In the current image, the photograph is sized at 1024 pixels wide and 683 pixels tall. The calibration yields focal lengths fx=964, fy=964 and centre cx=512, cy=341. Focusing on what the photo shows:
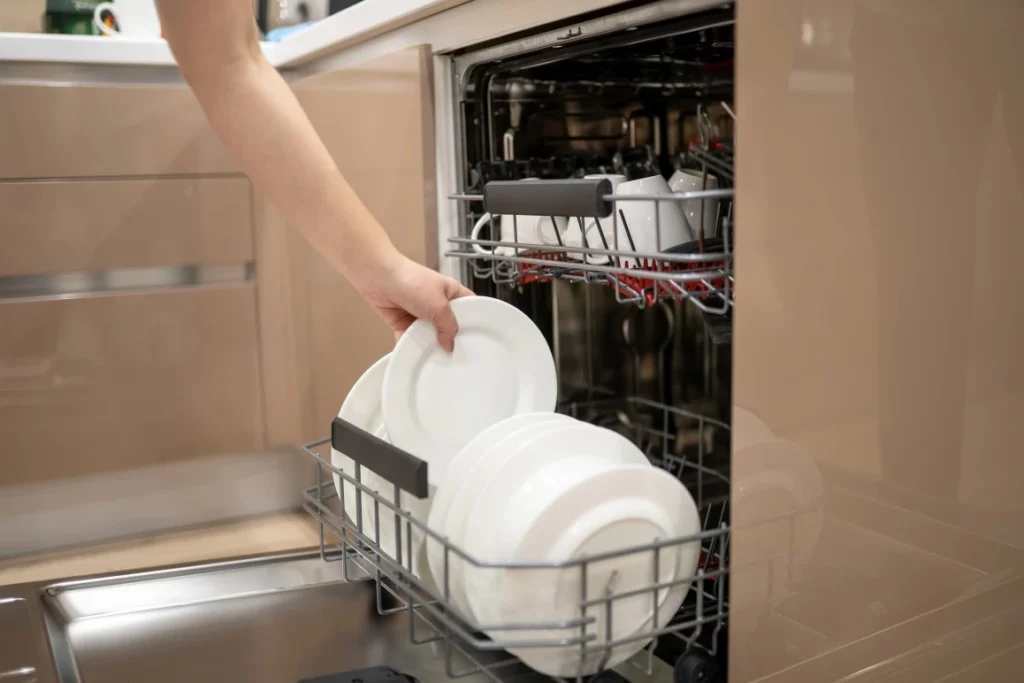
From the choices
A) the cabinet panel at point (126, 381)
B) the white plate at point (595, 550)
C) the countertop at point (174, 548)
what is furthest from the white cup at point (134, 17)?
the white plate at point (595, 550)

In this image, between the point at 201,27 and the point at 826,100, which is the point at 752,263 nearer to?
the point at 826,100

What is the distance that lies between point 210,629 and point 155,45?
944 millimetres

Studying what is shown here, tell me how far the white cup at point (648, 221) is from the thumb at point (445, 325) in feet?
0.59

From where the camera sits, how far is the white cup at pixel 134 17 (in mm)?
1915

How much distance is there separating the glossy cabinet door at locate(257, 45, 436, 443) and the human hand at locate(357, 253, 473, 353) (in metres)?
0.19

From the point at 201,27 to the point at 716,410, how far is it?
2.88 feet

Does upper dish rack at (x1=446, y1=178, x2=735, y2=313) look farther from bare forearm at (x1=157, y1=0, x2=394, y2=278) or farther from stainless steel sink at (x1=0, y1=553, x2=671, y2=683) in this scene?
stainless steel sink at (x1=0, y1=553, x2=671, y2=683)

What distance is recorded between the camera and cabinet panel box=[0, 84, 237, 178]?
1498mm

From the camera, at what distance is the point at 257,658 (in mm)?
1053

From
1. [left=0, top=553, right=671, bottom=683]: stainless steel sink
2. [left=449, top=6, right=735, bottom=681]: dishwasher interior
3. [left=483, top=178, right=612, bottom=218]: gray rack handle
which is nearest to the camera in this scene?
[left=483, top=178, right=612, bottom=218]: gray rack handle

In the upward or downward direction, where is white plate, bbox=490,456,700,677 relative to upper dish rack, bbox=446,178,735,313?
downward

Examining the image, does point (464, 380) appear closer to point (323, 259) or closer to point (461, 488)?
point (461, 488)

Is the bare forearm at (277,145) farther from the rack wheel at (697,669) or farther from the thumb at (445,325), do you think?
the rack wheel at (697,669)

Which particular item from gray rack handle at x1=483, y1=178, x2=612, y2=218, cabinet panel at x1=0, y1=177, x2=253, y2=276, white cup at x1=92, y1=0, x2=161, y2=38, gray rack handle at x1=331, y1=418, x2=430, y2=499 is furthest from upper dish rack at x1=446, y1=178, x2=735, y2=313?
white cup at x1=92, y1=0, x2=161, y2=38
